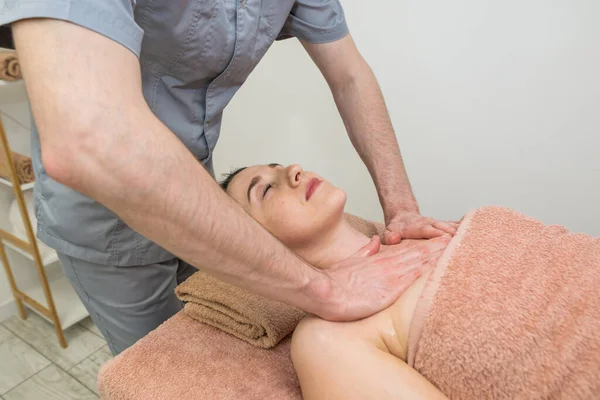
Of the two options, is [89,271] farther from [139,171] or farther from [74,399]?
[74,399]

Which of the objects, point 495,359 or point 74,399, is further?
point 74,399

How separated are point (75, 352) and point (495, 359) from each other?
1.90m

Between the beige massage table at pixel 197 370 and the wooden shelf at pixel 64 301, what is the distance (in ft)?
4.10

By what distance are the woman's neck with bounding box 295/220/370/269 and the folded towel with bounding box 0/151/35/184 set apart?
4.24ft

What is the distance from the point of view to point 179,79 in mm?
1135

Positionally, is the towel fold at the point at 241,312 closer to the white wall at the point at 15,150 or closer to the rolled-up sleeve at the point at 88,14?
the rolled-up sleeve at the point at 88,14

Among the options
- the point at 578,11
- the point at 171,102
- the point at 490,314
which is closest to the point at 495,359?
the point at 490,314

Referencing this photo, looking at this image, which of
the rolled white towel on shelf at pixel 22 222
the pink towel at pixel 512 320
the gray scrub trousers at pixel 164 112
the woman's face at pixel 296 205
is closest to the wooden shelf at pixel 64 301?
the rolled white towel on shelf at pixel 22 222

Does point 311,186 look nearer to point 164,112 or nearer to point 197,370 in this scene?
point 164,112

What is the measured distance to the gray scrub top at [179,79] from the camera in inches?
40.2

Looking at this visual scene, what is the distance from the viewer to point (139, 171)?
665 millimetres

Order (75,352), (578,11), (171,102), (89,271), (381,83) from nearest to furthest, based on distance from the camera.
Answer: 1. (171,102)
2. (89,271)
3. (578,11)
4. (381,83)
5. (75,352)

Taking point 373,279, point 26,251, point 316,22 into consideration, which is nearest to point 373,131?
point 316,22

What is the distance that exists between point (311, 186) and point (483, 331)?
0.56m
